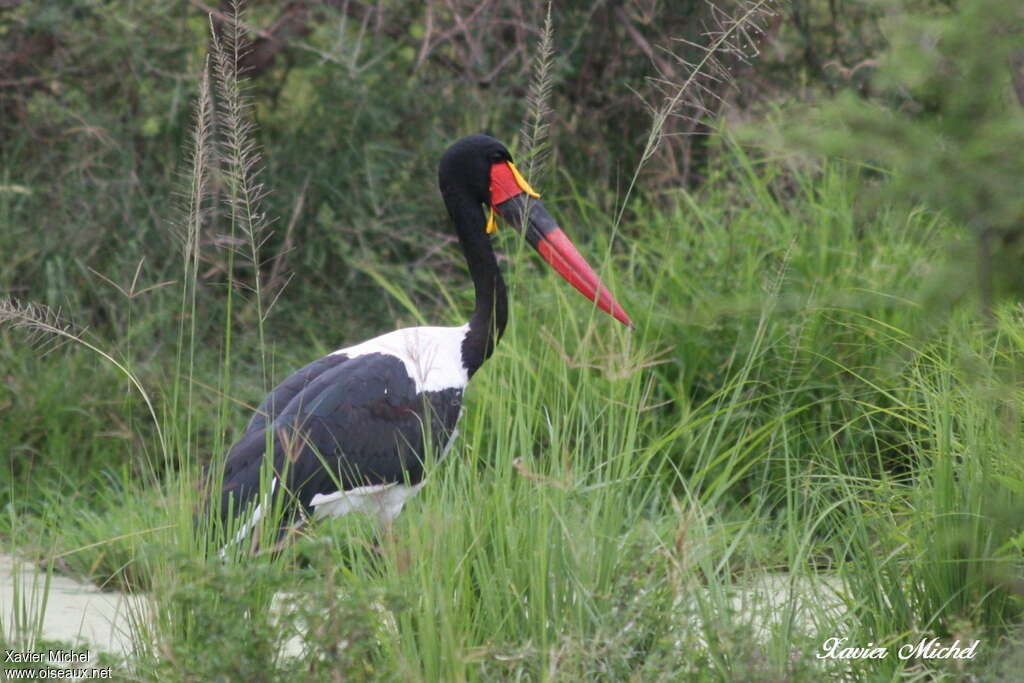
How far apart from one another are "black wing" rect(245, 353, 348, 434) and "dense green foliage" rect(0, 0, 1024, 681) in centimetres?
21

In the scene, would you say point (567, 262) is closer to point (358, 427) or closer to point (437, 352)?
point (437, 352)

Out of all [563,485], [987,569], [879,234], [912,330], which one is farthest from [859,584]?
[879,234]

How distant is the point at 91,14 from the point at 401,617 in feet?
13.5

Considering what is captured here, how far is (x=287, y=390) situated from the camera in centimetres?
390

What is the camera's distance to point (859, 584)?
9.71 ft

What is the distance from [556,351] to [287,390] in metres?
0.82

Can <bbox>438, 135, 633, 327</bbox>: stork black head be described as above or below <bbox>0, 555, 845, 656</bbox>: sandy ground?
above

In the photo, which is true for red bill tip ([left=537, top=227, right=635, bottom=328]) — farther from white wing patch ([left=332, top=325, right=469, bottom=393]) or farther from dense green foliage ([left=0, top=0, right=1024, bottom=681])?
white wing patch ([left=332, top=325, right=469, bottom=393])

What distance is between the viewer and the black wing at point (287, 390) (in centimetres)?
375

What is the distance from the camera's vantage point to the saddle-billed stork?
143 inches
